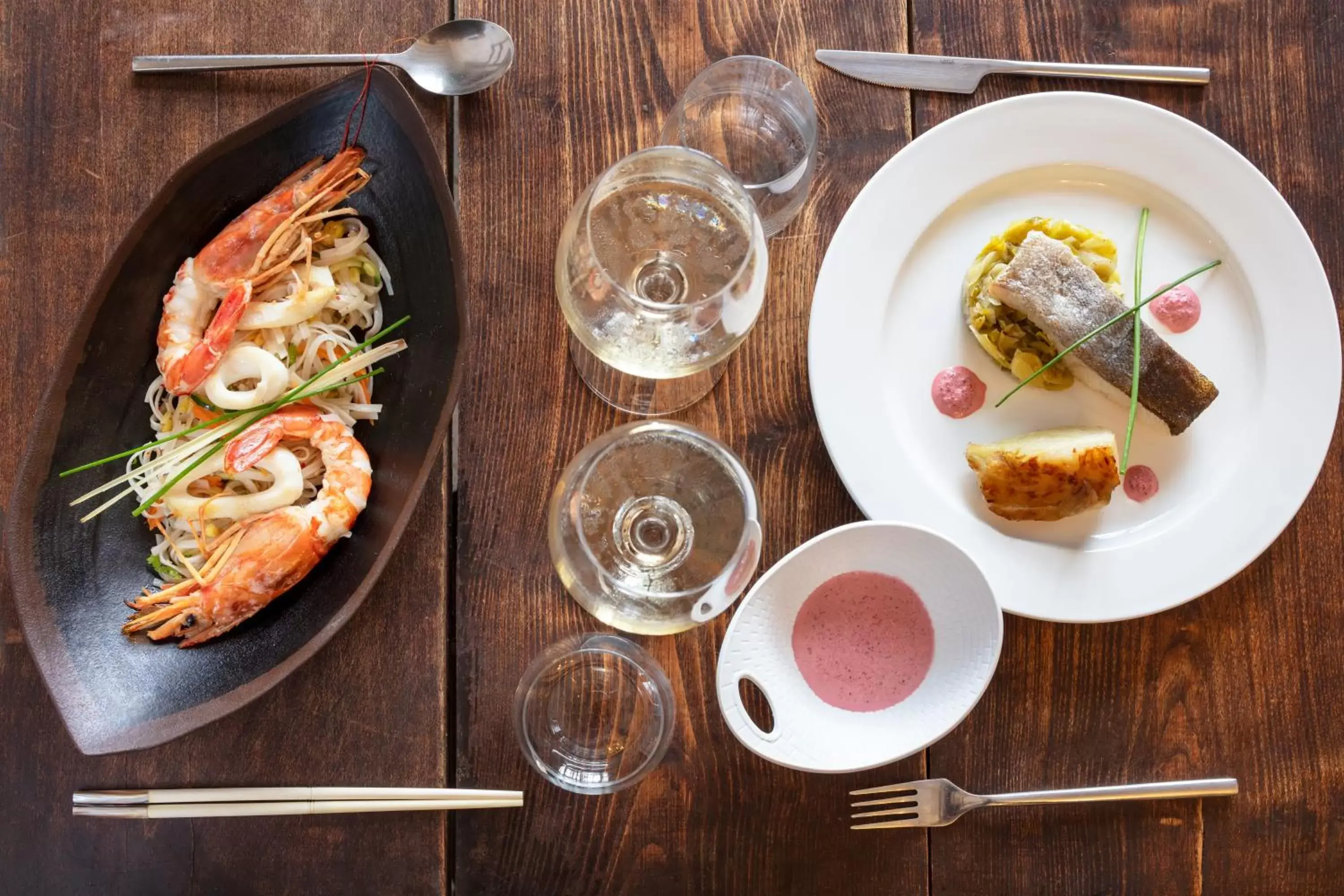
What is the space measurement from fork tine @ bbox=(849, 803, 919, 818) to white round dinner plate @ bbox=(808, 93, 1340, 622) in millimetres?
345

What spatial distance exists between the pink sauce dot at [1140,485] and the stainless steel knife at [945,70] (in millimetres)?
626

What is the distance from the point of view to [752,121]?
1539 mm

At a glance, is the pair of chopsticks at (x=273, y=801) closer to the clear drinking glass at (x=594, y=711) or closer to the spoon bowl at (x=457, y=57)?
the clear drinking glass at (x=594, y=711)

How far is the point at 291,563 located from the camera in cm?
140

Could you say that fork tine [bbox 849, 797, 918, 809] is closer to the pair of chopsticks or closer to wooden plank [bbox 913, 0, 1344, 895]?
wooden plank [bbox 913, 0, 1344, 895]

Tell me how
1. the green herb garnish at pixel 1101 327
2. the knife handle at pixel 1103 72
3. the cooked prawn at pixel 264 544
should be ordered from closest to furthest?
the cooked prawn at pixel 264 544
the green herb garnish at pixel 1101 327
the knife handle at pixel 1103 72

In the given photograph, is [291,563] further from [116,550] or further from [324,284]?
[324,284]

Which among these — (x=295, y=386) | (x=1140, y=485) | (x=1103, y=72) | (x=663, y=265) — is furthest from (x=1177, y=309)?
(x=295, y=386)

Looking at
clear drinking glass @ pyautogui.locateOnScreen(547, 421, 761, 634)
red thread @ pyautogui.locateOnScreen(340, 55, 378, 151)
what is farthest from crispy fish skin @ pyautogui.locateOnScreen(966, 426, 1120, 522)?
red thread @ pyautogui.locateOnScreen(340, 55, 378, 151)

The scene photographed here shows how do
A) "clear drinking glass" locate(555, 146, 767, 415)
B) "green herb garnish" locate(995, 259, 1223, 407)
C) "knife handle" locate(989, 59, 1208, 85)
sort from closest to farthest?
"clear drinking glass" locate(555, 146, 767, 415), "green herb garnish" locate(995, 259, 1223, 407), "knife handle" locate(989, 59, 1208, 85)

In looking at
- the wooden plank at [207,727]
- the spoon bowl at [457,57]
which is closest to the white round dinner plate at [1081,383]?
the spoon bowl at [457,57]

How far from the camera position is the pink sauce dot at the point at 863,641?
1489mm

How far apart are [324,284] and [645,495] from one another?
21.4 inches

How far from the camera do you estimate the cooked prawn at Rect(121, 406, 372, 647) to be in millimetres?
1393
